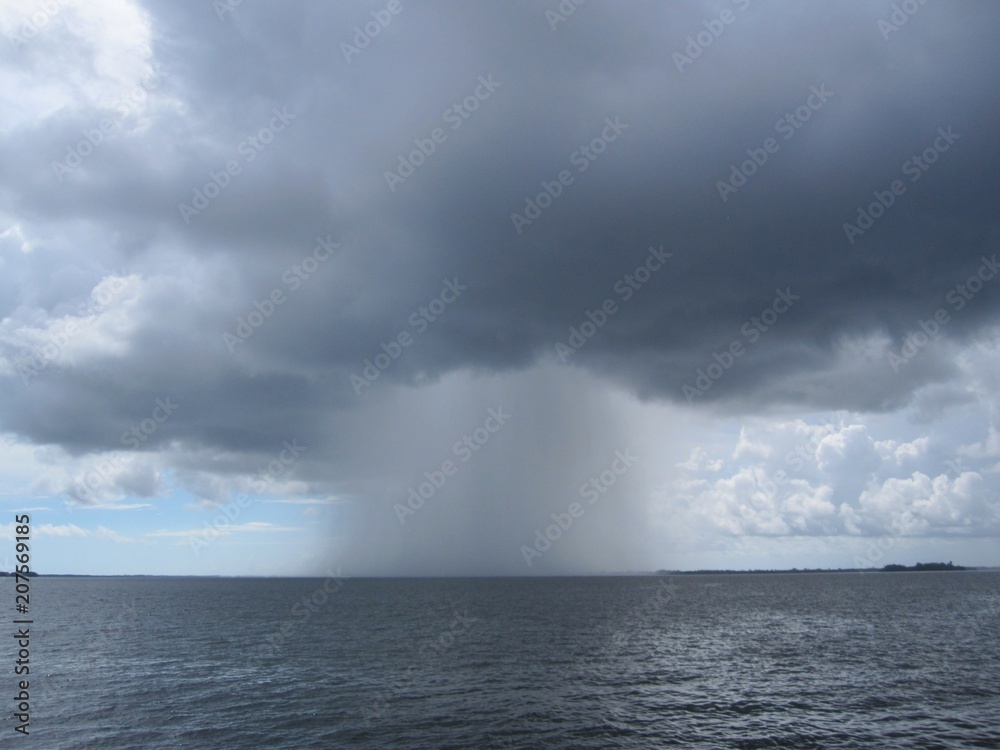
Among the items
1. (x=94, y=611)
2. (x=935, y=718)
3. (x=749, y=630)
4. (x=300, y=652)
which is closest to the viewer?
(x=935, y=718)

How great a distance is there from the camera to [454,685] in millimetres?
54156

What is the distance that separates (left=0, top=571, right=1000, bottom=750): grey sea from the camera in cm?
4081

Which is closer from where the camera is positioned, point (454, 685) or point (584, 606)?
point (454, 685)

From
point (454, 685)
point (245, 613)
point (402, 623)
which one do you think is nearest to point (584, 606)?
point (402, 623)

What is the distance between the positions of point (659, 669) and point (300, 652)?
39.7 meters

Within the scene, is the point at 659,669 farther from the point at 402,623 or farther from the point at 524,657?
the point at 402,623

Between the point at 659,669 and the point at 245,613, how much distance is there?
102620 millimetres

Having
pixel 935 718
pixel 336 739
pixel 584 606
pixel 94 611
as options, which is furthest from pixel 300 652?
pixel 94 611

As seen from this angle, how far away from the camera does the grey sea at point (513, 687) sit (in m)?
40.8

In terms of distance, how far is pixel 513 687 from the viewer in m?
53.2

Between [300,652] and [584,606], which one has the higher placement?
[300,652]

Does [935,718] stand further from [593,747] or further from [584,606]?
[584,606]

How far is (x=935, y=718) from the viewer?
4441cm

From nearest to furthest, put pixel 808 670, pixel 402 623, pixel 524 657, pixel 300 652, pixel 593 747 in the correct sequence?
pixel 593 747 < pixel 808 670 < pixel 524 657 < pixel 300 652 < pixel 402 623
